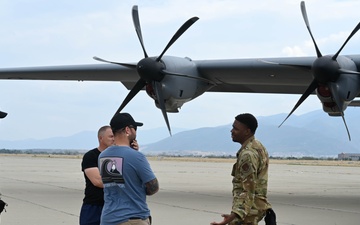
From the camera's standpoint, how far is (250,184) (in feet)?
16.7

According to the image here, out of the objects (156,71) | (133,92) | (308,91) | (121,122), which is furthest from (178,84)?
(121,122)

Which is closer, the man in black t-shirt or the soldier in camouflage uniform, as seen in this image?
the soldier in camouflage uniform

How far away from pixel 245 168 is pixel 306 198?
10512mm

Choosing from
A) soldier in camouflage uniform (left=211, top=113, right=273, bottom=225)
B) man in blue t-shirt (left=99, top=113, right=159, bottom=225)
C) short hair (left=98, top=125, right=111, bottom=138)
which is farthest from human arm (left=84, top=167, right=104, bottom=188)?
soldier in camouflage uniform (left=211, top=113, right=273, bottom=225)

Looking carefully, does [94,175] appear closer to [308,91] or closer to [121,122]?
[121,122]

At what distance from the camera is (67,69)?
1795 centimetres

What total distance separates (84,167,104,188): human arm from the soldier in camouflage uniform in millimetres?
1448

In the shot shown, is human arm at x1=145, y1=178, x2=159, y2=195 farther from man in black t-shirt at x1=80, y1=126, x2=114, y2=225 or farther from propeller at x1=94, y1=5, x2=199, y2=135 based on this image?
propeller at x1=94, y1=5, x2=199, y2=135

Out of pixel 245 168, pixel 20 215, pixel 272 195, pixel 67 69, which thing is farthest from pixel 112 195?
pixel 67 69

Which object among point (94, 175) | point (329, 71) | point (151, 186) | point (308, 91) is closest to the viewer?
point (151, 186)

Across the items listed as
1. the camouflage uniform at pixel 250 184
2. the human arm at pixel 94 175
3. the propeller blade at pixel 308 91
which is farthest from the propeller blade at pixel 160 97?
the camouflage uniform at pixel 250 184

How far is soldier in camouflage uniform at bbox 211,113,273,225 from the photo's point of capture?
5.05m

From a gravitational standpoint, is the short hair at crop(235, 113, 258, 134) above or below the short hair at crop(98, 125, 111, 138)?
below

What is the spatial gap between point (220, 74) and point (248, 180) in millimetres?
11205
